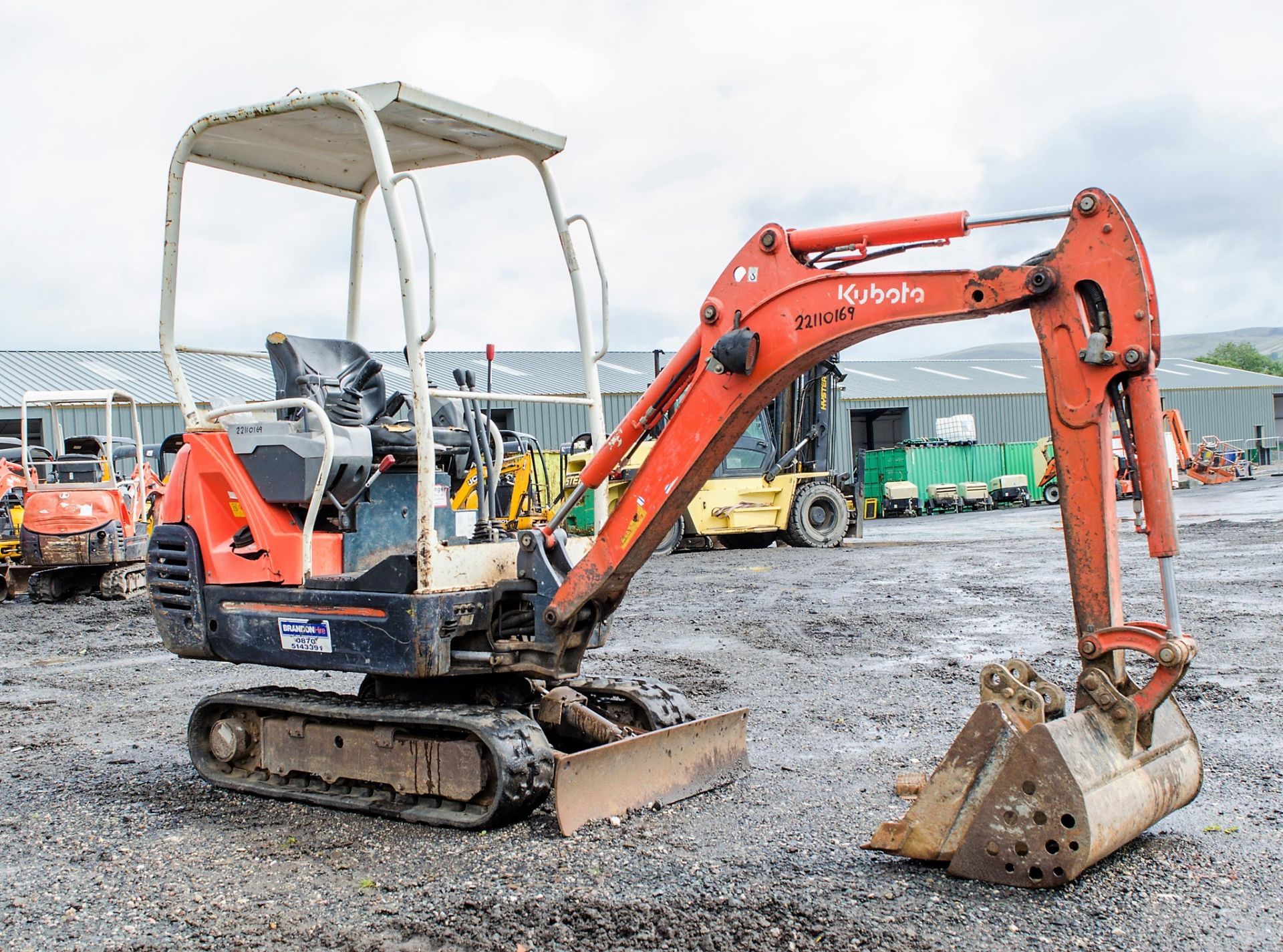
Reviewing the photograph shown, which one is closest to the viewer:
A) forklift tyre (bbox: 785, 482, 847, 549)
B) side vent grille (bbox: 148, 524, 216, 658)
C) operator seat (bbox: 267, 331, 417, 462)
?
operator seat (bbox: 267, 331, 417, 462)

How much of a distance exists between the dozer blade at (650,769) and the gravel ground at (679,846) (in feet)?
0.28

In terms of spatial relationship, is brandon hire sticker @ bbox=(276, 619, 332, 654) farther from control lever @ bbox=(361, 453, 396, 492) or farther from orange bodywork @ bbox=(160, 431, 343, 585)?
control lever @ bbox=(361, 453, 396, 492)

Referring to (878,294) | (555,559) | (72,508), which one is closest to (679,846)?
(555,559)

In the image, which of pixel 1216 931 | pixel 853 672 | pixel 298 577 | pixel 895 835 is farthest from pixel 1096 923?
pixel 853 672

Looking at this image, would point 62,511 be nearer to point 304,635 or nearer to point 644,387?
point 304,635

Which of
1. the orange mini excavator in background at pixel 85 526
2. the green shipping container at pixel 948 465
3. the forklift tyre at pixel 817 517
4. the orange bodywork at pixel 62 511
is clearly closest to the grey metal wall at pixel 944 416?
the green shipping container at pixel 948 465

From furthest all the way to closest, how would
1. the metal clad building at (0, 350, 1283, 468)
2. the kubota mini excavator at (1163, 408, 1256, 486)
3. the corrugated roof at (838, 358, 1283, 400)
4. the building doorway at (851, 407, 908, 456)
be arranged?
the building doorway at (851, 407, 908, 456), the corrugated roof at (838, 358, 1283, 400), the kubota mini excavator at (1163, 408, 1256, 486), the metal clad building at (0, 350, 1283, 468)

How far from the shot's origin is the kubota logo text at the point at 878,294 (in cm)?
Answer: 427

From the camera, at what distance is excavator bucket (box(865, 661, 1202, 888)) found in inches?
151

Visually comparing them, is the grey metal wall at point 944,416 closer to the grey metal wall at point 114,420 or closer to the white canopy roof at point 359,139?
the grey metal wall at point 114,420

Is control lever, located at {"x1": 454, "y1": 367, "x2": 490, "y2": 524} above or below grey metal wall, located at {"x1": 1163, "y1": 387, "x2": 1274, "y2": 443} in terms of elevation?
below

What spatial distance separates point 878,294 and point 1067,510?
102 cm

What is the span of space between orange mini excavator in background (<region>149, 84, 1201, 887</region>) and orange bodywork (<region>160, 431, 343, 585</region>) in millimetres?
14

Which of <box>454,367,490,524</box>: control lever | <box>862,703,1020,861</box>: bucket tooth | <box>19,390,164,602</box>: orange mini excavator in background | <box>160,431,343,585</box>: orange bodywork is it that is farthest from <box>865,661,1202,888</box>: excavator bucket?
<box>19,390,164,602</box>: orange mini excavator in background
